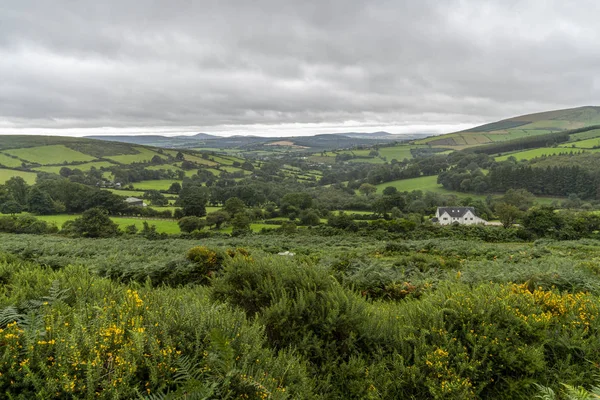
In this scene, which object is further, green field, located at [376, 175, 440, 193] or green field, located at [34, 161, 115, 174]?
green field, located at [34, 161, 115, 174]

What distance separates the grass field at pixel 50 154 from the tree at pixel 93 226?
86170 mm

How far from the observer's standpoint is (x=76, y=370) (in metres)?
2.48

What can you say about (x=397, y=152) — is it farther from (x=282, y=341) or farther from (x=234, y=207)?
(x=282, y=341)

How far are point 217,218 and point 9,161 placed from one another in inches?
3602

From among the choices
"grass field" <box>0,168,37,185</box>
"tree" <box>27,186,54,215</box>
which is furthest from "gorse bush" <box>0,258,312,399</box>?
"grass field" <box>0,168,37,185</box>

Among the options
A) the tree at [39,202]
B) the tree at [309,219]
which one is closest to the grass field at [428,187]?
the tree at [309,219]

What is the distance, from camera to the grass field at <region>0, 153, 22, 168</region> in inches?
3415

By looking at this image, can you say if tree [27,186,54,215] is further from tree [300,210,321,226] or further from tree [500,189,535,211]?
tree [500,189,535,211]

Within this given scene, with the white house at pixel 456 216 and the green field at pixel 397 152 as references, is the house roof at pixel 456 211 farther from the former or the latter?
the green field at pixel 397 152

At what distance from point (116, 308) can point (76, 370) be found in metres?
1.00

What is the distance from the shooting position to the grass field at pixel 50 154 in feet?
317

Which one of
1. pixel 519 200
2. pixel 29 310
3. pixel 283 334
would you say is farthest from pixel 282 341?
pixel 519 200

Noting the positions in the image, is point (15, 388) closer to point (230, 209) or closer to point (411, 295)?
point (411, 295)

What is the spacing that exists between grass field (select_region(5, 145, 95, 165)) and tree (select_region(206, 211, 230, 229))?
88.7 metres
